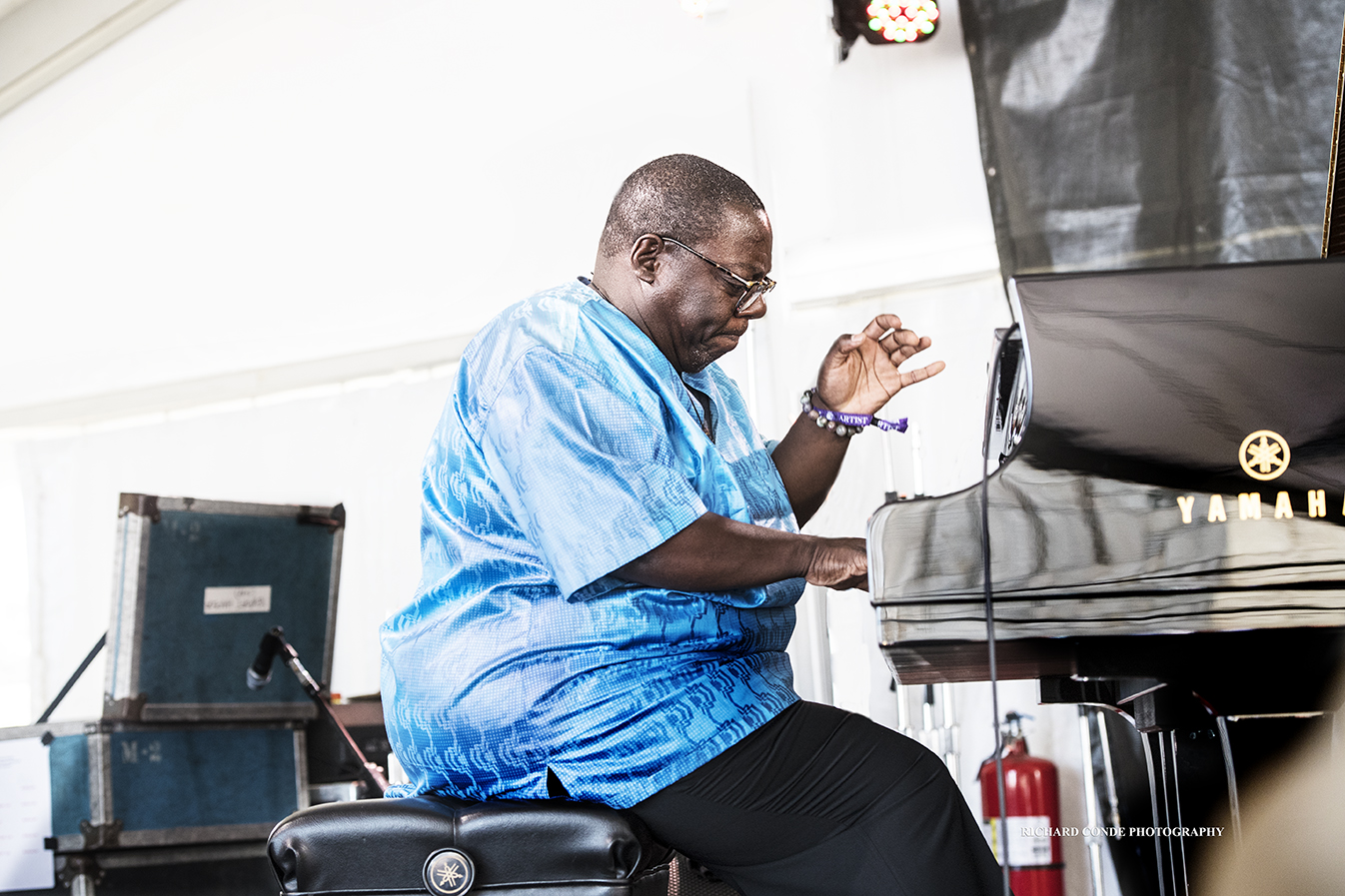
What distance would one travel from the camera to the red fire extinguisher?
9.21ft

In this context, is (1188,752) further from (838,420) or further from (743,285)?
(743,285)

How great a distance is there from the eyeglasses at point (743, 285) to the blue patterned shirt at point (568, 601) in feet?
0.56

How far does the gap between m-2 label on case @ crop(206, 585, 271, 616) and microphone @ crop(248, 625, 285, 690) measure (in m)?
0.10

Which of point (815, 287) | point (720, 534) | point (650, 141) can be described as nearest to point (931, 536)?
point (720, 534)

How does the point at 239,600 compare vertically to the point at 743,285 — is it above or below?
below

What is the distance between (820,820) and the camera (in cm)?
133

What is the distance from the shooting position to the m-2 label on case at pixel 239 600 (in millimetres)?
3127

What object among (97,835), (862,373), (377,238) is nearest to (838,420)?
(862,373)

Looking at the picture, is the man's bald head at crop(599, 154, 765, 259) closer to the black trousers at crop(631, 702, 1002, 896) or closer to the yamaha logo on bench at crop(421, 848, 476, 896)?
the black trousers at crop(631, 702, 1002, 896)

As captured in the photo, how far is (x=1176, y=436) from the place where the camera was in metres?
1.17

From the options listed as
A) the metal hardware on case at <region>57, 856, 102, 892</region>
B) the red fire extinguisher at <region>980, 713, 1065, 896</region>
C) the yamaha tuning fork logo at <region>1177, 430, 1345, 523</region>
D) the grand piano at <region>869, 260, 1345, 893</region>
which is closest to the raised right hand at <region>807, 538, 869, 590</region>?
the grand piano at <region>869, 260, 1345, 893</region>

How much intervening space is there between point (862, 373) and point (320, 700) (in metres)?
1.86

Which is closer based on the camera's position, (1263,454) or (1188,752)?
(1263,454)

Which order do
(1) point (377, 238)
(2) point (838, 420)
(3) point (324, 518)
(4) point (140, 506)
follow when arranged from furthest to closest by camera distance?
(1) point (377, 238) < (3) point (324, 518) < (4) point (140, 506) < (2) point (838, 420)
